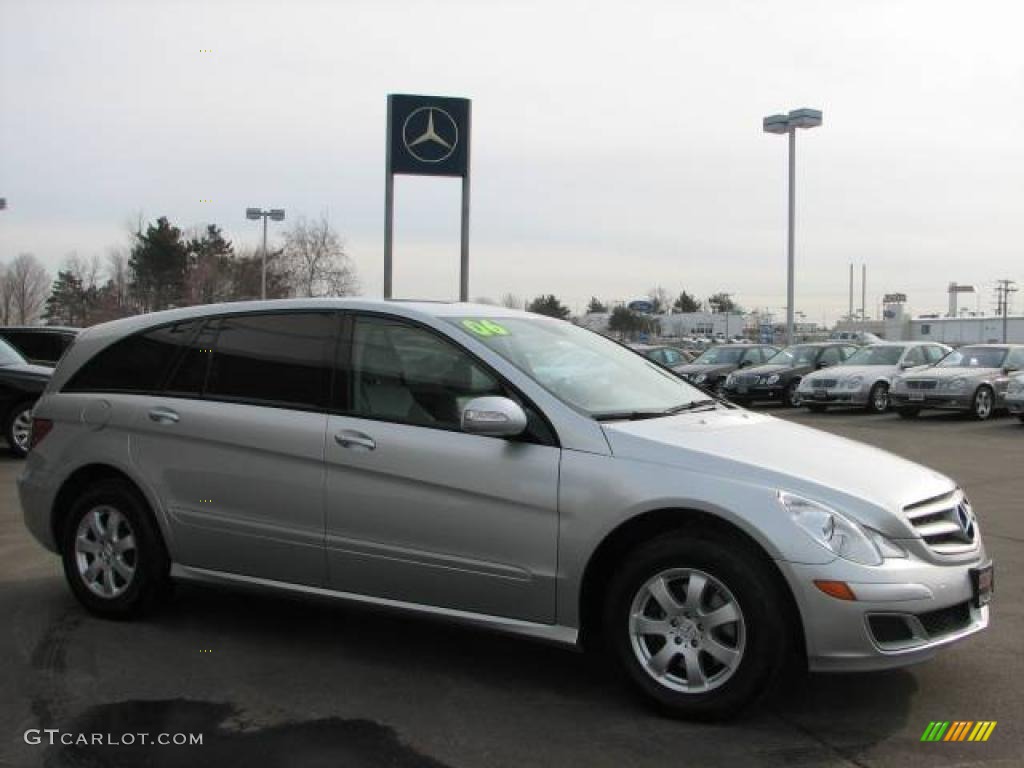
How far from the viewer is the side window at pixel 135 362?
5199 mm

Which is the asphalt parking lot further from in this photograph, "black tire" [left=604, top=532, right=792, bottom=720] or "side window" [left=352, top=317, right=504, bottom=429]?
"side window" [left=352, top=317, right=504, bottom=429]

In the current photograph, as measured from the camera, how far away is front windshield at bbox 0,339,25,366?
1184 centimetres

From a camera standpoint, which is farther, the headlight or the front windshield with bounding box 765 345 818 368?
the front windshield with bounding box 765 345 818 368

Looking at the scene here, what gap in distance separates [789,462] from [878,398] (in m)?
17.1

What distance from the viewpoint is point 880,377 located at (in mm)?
19922

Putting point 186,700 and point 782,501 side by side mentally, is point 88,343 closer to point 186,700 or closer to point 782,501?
point 186,700

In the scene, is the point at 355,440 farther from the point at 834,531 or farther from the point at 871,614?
the point at 871,614

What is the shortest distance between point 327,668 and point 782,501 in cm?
216

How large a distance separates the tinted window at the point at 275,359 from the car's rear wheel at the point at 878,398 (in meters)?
16.9

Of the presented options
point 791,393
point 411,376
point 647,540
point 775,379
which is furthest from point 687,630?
point 791,393

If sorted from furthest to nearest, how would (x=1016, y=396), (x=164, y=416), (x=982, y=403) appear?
(x=982, y=403) < (x=1016, y=396) < (x=164, y=416)

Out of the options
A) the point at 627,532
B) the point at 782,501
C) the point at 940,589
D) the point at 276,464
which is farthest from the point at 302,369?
the point at 940,589

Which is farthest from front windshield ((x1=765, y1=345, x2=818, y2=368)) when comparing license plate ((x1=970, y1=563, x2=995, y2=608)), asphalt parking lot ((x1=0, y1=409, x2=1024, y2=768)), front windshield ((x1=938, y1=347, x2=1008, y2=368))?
license plate ((x1=970, y1=563, x2=995, y2=608))

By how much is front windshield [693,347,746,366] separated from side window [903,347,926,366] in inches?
166
